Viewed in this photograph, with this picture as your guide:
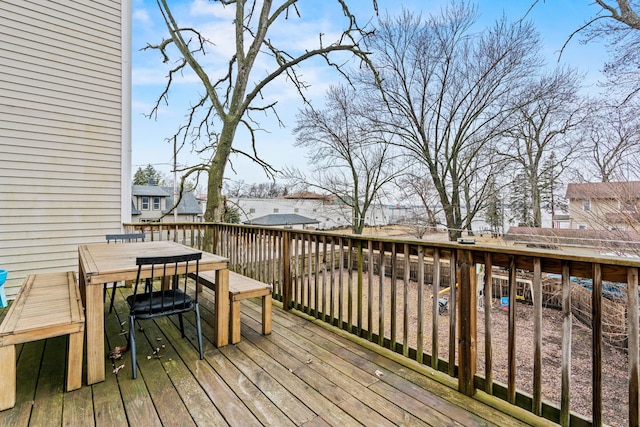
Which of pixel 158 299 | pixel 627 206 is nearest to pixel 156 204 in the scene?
pixel 158 299

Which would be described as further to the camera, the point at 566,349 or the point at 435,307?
the point at 435,307

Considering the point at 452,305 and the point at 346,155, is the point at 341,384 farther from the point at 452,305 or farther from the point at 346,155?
the point at 346,155

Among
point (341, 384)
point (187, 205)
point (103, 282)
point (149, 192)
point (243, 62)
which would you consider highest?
point (243, 62)

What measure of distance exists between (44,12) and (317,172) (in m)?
12.3

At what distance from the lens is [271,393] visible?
2068 millimetres

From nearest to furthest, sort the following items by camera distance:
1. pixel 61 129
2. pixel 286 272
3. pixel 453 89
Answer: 1. pixel 286 272
2. pixel 61 129
3. pixel 453 89

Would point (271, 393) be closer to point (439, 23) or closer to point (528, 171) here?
point (528, 171)

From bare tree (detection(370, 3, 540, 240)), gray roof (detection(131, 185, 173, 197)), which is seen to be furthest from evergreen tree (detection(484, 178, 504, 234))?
gray roof (detection(131, 185, 173, 197))

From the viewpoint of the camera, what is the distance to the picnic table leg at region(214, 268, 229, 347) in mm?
2781

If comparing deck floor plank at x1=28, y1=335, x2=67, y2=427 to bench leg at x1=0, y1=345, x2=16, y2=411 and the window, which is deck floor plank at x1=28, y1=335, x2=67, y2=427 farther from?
the window

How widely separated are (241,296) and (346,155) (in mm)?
13495

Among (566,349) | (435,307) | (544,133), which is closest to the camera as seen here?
(566,349)

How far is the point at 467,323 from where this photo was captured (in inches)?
80.7

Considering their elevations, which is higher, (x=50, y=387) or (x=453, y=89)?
(x=453, y=89)
